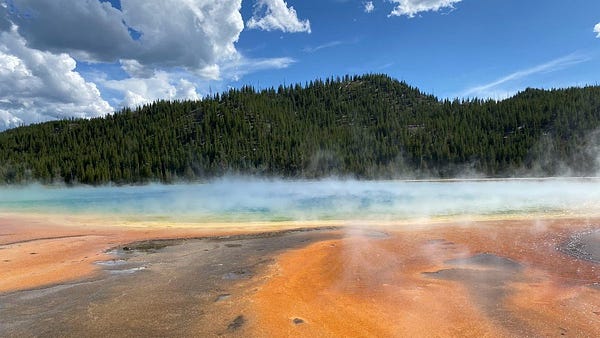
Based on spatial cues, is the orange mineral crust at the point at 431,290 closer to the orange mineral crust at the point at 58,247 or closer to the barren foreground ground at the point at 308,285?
the barren foreground ground at the point at 308,285

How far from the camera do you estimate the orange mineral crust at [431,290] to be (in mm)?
6719

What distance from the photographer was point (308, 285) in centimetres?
913

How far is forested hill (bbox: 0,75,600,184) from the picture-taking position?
104 meters

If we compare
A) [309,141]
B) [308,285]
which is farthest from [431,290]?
[309,141]

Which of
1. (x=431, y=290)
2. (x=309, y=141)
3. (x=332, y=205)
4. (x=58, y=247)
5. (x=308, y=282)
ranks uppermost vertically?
(x=309, y=141)

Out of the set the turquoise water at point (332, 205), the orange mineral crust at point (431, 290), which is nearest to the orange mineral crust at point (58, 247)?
the orange mineral crust at point (431, 290)

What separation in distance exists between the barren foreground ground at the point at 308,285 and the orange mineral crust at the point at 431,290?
1.2 inches

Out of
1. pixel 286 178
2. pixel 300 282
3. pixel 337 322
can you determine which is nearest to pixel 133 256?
pixel 300 282

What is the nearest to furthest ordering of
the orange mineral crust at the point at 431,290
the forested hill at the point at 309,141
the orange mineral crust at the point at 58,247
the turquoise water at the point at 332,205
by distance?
the orange mineral crust at the point at 431,290 → the orange mineral crust at the point at 58,247 → the turquoise water at the point at 332,205 → the forested hill at the point at 309,141

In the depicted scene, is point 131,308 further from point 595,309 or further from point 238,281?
point 595,309

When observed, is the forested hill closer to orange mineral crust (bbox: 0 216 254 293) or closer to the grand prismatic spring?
orange mineral crust (bbox: 0 216 254 293)

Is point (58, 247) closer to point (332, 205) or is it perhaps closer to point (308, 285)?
point (308, 285)

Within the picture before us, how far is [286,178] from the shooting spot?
112m

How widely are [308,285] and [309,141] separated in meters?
121
